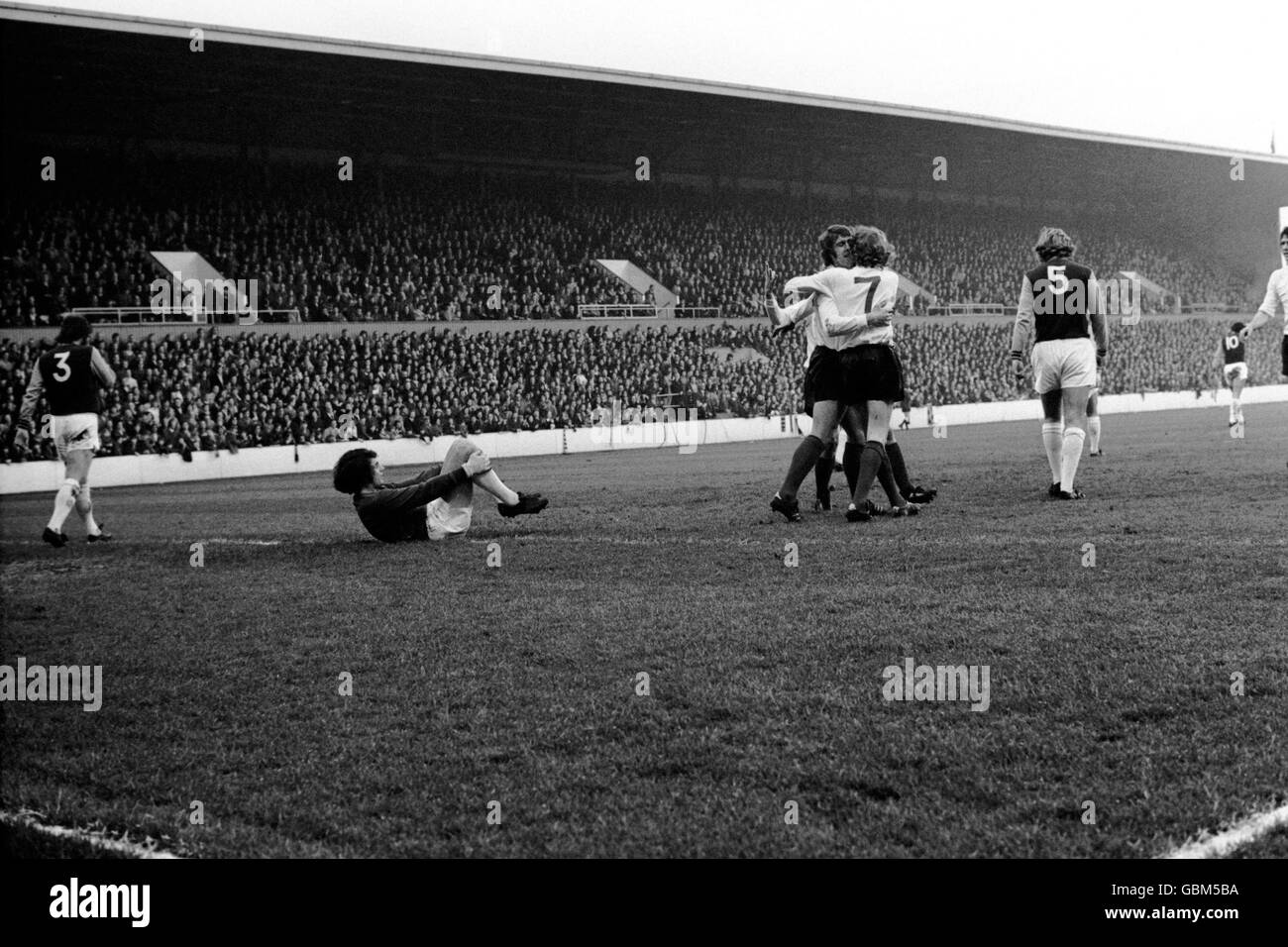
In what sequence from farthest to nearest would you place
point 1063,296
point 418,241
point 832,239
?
point 418,241 < point 1063,296 < point 832,239

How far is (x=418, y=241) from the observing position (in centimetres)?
3553

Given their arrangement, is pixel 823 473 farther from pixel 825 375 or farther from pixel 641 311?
pixel 641 311

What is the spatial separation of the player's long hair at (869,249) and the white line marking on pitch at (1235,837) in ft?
22.8

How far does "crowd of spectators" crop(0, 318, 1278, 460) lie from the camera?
27.0 metres

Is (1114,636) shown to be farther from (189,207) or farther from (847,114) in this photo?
(847,114)

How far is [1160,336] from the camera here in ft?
161

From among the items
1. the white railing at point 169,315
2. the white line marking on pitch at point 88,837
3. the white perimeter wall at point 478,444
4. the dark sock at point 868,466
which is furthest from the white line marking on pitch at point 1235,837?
the white railing at point 169,315

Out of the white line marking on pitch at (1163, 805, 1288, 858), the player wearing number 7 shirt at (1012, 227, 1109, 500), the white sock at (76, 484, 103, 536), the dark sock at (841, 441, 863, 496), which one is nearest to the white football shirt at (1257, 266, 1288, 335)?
the player wearing number 7 shirt at (1012, 227, 1109, 500)

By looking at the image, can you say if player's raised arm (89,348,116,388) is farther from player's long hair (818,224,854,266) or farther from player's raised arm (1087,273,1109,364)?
player's raised arm (1087,273,1109,364)

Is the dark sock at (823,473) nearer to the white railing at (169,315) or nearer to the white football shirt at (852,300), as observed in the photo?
the white football shirt at (852,300)

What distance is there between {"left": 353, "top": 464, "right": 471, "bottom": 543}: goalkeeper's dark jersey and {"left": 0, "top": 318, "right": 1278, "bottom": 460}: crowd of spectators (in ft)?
46.6

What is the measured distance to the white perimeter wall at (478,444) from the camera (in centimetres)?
2516

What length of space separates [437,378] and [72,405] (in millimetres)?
19886

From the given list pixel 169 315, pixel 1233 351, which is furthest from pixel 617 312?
pixel 1233 351
